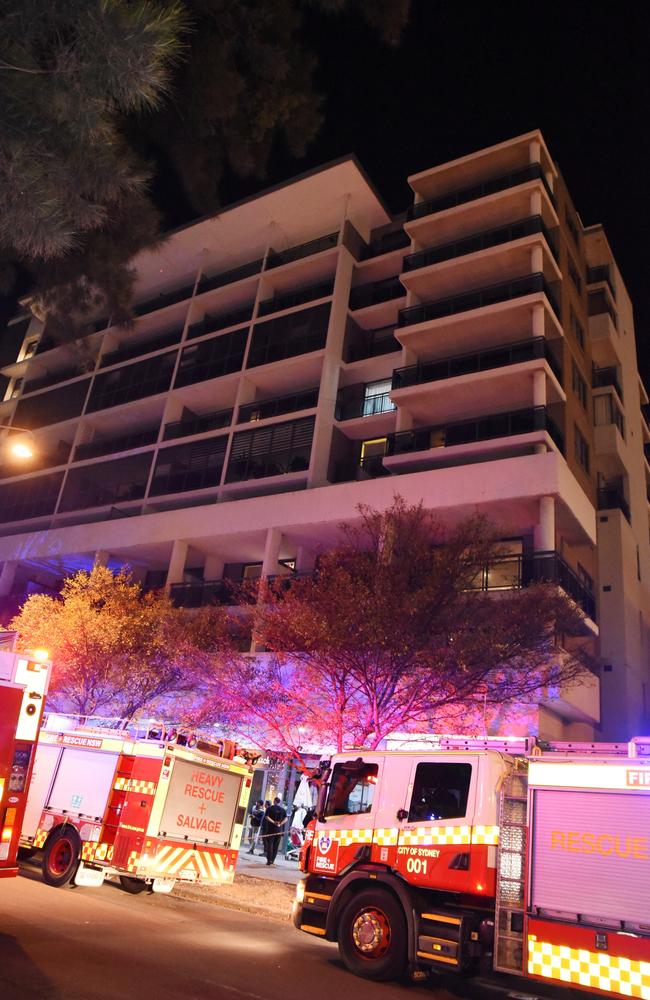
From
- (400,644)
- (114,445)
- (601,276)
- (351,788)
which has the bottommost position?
(351,788)

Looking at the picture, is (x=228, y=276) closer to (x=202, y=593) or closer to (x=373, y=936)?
(x=202, y=593)

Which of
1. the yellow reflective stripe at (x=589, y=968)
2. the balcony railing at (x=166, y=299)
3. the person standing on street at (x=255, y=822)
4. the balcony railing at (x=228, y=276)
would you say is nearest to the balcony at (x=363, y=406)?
the balcony railing at (x=228, y=276)

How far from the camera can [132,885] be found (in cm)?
1205

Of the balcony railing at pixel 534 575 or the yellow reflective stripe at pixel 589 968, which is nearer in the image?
the yellow reflective stripe at pixel 589 968

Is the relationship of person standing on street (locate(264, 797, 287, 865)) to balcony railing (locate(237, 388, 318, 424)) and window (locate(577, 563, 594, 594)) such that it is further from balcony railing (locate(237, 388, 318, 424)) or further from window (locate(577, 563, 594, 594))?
balcony railing (locate(237, 388, 318, 424))

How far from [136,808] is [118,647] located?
12542 millimetres

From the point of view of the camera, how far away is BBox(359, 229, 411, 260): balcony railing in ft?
114

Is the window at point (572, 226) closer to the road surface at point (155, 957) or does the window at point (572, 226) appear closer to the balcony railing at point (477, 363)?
the balcony railing at point (477, 363)

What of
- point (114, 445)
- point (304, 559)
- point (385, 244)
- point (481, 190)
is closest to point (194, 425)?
point (114, 445)

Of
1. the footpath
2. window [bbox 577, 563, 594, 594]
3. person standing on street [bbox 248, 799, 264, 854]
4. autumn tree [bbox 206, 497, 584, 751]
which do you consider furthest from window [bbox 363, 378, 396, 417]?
the footpath

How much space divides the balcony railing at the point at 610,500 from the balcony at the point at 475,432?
5427 millimetres

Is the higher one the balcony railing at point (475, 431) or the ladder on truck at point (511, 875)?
the balcony railing at point (475, 431)

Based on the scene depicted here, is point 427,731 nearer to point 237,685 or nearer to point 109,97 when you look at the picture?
point 237,685

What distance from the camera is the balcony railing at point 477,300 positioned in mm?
27219
